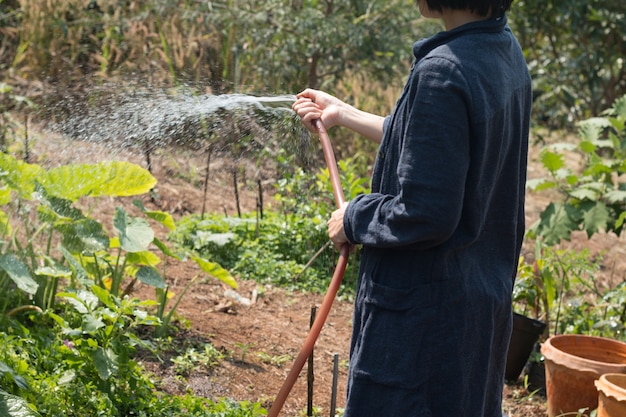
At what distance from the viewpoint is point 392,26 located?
6.65 m

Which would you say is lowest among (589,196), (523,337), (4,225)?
(523,337)

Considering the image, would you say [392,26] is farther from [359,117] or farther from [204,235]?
[359,117]

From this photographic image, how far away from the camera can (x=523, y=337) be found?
3.94 m

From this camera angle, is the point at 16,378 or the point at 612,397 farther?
the point at 612,397

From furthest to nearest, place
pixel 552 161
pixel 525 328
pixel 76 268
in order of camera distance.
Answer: pixel 552 161, pixel 525 328, pixel 76 268

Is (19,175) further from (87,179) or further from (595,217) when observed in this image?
(595,217)

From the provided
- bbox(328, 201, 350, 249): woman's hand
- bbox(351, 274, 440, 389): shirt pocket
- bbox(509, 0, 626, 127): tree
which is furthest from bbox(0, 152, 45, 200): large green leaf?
bbox(509, 0, 626, 127): tree

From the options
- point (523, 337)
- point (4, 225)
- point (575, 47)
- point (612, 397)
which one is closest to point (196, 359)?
A: point (4, 225)

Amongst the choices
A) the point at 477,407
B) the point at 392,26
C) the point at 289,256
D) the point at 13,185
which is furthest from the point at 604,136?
the point at 477,407

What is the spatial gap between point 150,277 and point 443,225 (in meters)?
1.98

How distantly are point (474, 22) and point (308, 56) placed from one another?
16.2 ft

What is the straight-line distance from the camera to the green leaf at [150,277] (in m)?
3.45

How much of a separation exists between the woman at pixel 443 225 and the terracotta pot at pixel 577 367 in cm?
156

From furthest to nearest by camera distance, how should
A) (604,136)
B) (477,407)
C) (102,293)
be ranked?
(604,136)
(102,293)
(477,407)
